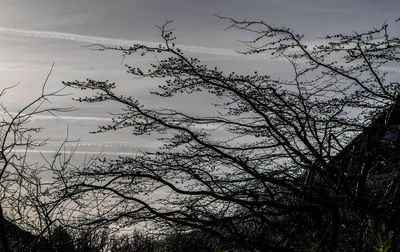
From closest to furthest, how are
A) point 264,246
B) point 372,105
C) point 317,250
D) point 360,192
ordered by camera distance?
point 317,250
point 264,246
point 360,192
point 372,105

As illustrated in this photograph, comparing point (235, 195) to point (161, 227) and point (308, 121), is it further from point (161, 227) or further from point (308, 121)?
point (308, 121)

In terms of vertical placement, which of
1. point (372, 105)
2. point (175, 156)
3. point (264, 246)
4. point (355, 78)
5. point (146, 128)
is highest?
point (355, 78)

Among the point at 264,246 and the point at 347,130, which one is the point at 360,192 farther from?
the point at 264,246

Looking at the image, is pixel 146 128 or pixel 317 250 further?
pixel 146 128

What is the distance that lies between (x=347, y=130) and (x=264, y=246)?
283 centimetres

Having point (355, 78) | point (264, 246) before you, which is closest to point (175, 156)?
point (264, 246)

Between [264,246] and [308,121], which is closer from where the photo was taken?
[264,246]

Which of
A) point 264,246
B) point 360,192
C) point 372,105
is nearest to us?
point 264,246

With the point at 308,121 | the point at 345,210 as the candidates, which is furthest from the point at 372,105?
the point at 345,210

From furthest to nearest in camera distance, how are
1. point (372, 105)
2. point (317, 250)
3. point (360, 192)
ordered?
point (372, 105)
point (360, 192)
point (317, 250)

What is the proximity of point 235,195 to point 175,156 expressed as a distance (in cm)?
120

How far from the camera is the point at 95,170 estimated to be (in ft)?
23.1

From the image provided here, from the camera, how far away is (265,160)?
7.80 m

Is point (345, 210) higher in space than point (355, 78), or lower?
lower
